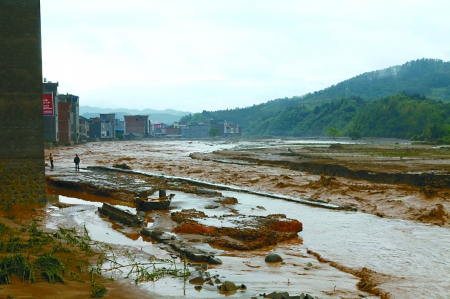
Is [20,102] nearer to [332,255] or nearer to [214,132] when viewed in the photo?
[332,255]

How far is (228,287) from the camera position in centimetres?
851

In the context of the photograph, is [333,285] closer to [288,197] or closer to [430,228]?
[430,228]

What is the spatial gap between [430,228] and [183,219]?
28.3 ft

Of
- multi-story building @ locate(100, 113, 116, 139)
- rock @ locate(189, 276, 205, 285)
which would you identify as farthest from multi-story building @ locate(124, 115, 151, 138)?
rock @ locate(189, 276, 205, 285)

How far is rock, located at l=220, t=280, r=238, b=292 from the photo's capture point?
8500 mm

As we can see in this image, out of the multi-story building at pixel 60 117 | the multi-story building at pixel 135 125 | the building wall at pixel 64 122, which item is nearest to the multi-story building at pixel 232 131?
the multi-story building at pixel 135 125

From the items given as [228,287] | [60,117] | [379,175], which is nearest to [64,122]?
[60,117]

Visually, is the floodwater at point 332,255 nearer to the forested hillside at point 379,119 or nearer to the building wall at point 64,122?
the building wall at point 64,122

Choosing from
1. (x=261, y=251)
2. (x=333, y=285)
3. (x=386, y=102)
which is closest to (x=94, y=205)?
(x=261, y=251)

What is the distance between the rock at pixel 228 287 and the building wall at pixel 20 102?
12345mm

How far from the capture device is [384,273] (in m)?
10.3

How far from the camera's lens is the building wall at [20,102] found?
17.5 metres

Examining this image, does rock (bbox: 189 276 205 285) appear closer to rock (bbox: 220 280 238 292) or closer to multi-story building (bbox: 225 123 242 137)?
rock (bbox: 220 280 238 292)

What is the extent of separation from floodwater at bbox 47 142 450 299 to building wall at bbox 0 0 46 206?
206 cm
